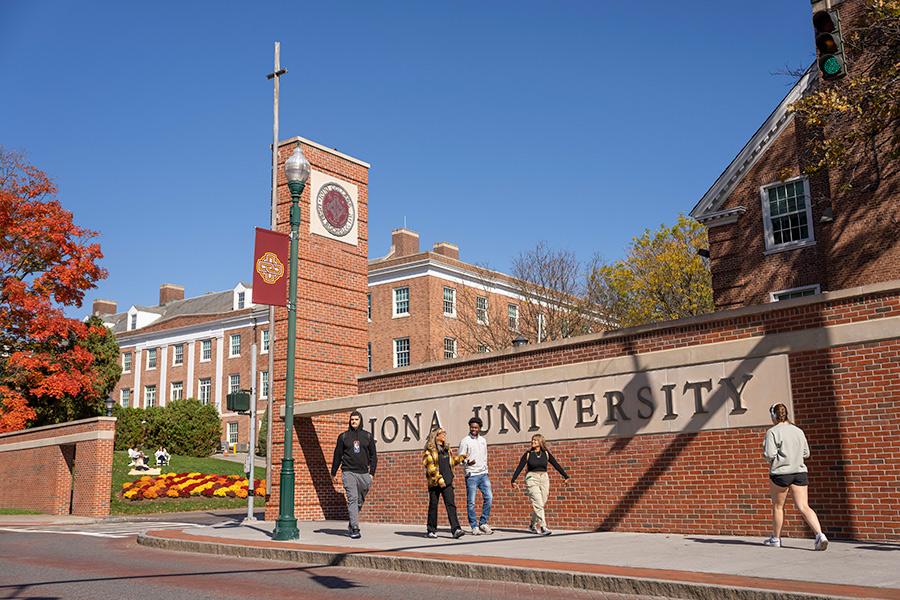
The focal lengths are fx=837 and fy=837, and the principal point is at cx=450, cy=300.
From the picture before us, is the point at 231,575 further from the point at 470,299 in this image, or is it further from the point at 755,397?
the point at 470,299

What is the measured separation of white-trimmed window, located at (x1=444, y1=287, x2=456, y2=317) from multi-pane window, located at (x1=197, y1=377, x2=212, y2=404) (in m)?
21.3

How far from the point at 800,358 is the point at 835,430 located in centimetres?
109

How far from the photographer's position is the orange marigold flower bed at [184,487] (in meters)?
27.4

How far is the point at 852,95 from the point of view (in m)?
17.3

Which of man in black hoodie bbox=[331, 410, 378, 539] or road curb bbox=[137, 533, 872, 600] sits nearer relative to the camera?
road curb bbox=[137, 533, 872, 600]

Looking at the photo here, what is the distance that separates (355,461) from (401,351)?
3586 centimetres

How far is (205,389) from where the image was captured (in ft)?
201

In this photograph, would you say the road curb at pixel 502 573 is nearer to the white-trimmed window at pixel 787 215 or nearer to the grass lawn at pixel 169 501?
the grass lawn at pixel 169 501

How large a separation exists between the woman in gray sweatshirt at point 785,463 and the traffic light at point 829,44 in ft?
13.1

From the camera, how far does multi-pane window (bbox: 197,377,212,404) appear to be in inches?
2382

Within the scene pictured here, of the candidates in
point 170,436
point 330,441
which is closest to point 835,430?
point 330,441

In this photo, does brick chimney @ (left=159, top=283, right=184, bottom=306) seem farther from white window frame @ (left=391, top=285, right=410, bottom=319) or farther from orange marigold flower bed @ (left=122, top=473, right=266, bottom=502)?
orange marigold flower bed @ (left=122, top=473, right=266, bottom=502)

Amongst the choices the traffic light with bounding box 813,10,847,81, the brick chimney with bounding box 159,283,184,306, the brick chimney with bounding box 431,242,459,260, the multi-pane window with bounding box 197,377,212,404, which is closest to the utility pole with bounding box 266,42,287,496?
→ the traffic light with bounding box 813,10,847,81

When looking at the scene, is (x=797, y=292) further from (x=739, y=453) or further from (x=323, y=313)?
(x=323, y=313)
